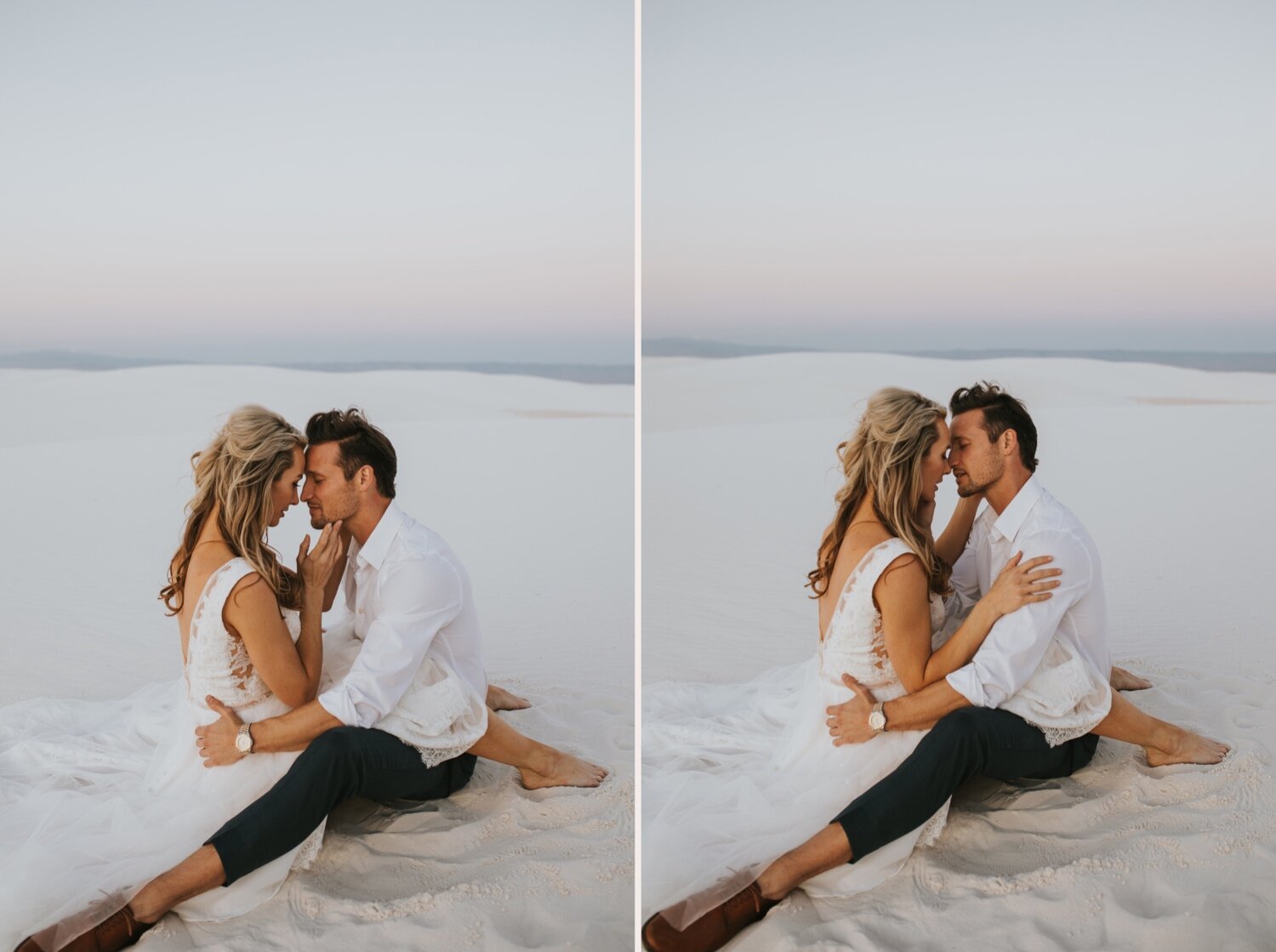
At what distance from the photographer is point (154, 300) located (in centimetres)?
567

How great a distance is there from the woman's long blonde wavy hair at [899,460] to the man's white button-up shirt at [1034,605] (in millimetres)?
173

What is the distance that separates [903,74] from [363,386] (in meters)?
3.54

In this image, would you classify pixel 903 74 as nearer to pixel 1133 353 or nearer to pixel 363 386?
pixel 1133 353

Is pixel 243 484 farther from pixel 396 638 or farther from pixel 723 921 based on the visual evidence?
pixel 723 921

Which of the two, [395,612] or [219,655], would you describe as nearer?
[219,655]

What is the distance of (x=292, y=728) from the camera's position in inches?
132

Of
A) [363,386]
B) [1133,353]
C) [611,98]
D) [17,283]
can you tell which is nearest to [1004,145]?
[1133,353]

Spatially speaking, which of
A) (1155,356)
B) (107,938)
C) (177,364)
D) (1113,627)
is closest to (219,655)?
(107,938)

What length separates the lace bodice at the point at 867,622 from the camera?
11.2ft

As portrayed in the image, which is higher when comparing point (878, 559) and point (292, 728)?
point (878, 559)

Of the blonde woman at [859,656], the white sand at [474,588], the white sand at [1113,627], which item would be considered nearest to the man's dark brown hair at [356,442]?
the white sand at [474,588]

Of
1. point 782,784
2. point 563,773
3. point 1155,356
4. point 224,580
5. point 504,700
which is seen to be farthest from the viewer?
point 1155,356

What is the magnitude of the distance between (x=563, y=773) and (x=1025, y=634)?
1.39m

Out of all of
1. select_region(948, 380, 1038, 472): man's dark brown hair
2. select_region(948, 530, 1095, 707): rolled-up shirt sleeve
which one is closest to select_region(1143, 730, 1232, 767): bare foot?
select_region(948, 530, 1095, 707): rolled-up shirt sleeve
